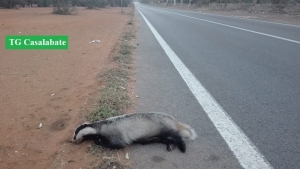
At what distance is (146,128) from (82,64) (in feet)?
14.3

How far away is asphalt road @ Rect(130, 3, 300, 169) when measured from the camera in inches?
116

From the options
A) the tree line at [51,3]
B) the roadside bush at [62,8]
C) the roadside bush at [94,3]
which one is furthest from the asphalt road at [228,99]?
the roadside bush at [94,3]

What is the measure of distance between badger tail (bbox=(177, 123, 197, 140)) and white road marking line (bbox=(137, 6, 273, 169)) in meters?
0.33

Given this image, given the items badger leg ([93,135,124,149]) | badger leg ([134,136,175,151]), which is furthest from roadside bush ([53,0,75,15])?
badger leg ([134,136,175,151])

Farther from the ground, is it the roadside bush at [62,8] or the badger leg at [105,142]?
the roadside bush at [62,8]

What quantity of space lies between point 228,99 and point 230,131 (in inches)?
44.0

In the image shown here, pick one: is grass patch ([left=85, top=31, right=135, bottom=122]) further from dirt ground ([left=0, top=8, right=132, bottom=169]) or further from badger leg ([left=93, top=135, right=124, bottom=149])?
badger leg ([left=93, top=135, right=124, bottom=149])

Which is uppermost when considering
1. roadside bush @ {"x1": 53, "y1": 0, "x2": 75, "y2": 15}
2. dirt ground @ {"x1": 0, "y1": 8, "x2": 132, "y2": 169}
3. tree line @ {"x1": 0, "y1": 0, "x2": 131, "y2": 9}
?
tree line @ {"x1": 0, "y1": 0, "x2": 131, "y2": 9}

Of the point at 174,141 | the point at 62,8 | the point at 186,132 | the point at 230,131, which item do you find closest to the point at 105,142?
the point at 174,141

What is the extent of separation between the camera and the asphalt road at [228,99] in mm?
2943

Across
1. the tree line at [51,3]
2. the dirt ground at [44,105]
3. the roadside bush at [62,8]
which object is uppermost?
the tree line at [51,3]

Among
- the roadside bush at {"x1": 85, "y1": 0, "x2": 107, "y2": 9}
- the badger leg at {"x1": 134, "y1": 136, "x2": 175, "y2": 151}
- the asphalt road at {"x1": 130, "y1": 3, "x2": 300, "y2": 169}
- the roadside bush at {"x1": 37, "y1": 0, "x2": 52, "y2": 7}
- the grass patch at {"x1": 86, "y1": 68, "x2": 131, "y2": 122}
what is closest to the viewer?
the asphalt road at {"x1": 130, "y1": 3, "x2": 300, "y2": 169}

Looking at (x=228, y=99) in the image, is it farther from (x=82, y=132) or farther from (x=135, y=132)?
(x=82, y=132)

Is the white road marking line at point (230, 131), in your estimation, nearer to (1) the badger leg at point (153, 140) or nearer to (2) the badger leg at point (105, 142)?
(1) the badger leg at point (153, 140)
